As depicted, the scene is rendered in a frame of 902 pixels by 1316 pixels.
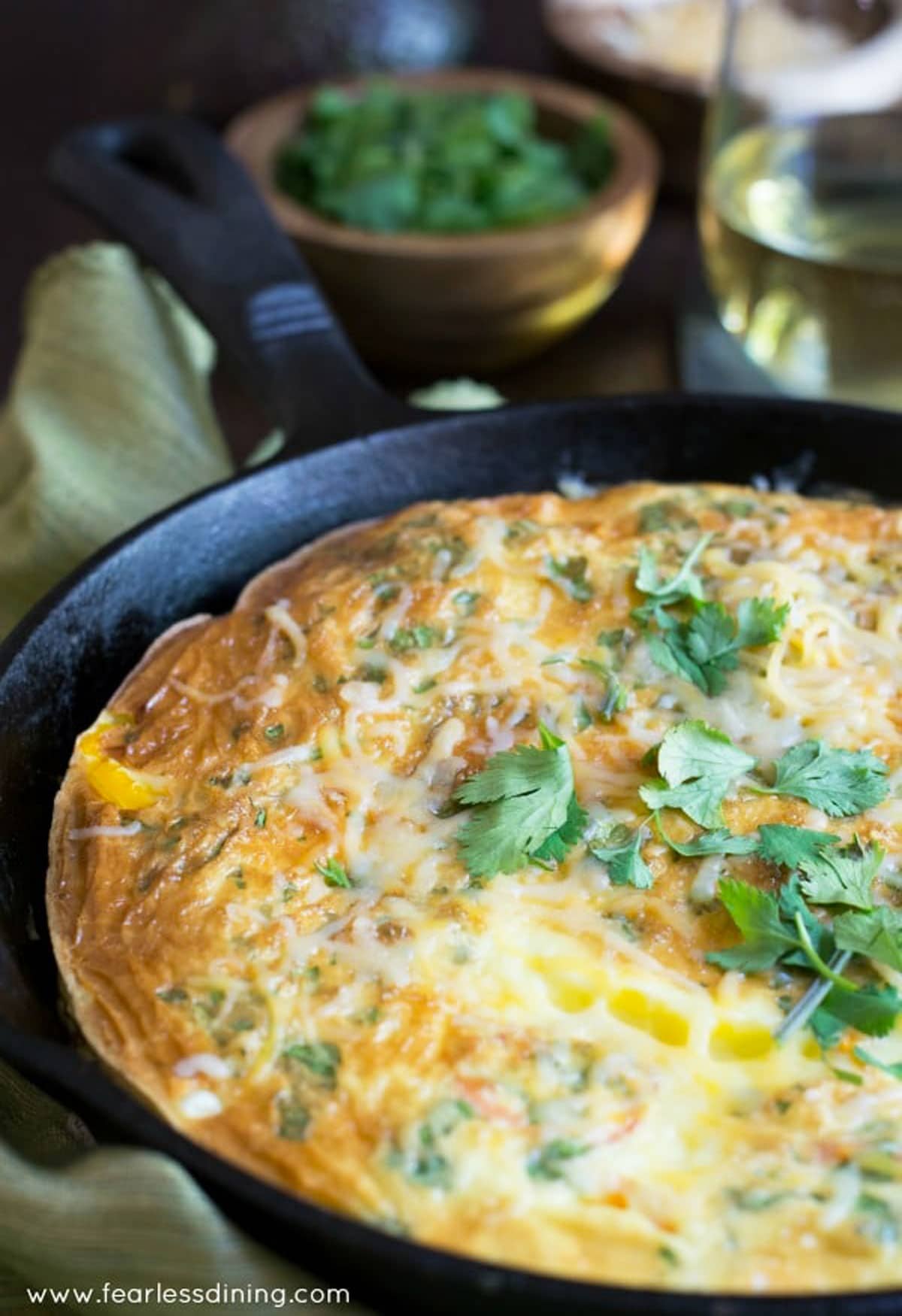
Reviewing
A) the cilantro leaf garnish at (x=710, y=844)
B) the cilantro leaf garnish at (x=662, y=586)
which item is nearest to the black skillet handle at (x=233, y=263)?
the cilantro leaf garnish at (x=662, y=586)

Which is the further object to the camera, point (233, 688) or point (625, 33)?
point (625, 33)

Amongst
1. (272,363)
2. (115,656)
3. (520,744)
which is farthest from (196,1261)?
(272,363)

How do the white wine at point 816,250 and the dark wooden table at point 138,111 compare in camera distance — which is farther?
the dark wooden table at point 138,111

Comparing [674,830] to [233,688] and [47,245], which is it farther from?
[47,245]

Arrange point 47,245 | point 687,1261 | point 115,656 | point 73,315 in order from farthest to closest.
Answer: point 47,245
point 73,315
point 115,656
point 687,1261

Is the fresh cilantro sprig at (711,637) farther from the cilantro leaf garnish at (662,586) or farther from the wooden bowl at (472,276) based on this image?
the wooden bowl at (472,276)

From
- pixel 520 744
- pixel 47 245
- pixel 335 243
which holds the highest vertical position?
pixel 520 744

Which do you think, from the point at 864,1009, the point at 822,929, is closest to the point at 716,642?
the point at 822,929

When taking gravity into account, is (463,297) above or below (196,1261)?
below
